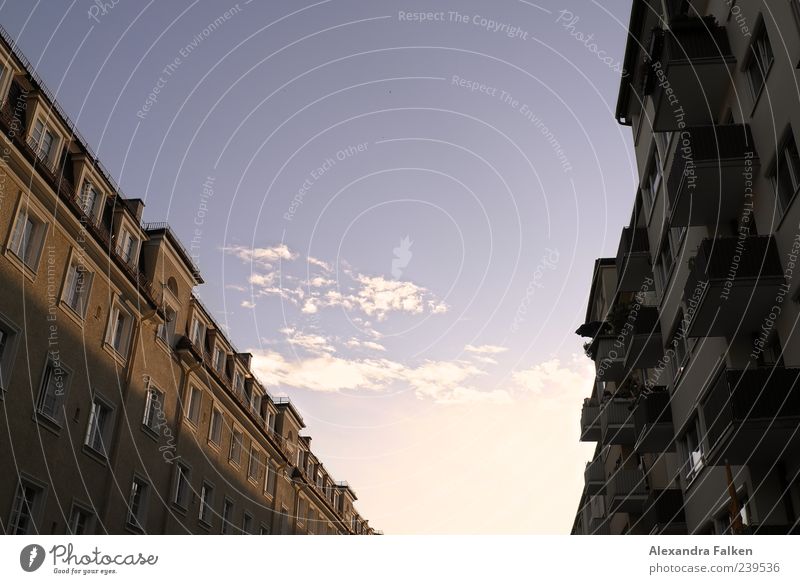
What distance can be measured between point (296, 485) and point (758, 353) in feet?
148

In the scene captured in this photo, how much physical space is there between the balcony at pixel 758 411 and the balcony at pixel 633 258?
48.1ft

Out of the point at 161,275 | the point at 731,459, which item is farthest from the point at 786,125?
the point at 161,275

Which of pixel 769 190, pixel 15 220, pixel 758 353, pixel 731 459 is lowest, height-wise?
pixel 731 459

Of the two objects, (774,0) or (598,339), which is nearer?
(774,0)

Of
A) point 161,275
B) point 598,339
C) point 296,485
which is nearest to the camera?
point 161,275

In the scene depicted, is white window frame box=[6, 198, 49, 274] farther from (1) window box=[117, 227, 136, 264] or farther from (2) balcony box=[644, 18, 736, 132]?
(2) balcony box=[644, 18, 736, 132]

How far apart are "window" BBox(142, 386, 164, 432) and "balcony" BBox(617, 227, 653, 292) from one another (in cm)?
A: 2259

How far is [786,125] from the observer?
730 inches

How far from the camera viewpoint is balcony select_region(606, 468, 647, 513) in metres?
36.1

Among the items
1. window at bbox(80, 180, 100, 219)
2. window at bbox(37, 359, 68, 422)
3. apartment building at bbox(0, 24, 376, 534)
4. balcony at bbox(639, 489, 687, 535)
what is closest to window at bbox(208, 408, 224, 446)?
apartment building at bbox(0, 24, 376, 534)

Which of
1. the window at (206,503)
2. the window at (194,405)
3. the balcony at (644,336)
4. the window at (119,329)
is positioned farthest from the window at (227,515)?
the balcony at (644,336)

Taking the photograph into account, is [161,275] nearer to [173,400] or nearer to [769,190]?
[173,400]

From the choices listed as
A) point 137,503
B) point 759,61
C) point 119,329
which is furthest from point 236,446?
point 759,61

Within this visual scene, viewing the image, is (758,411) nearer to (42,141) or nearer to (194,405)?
(42,141)
